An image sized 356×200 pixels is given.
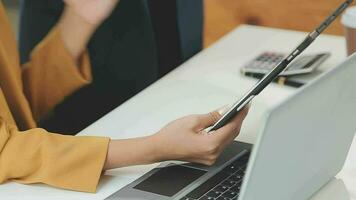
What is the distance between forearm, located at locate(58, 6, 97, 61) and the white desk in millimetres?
155

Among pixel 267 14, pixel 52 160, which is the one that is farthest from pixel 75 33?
pixel 267 14

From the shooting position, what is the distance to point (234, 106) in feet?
2.90

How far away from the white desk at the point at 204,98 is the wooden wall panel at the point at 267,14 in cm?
45

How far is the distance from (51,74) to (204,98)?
31cm

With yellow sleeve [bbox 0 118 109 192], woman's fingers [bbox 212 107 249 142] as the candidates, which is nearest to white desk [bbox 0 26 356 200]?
yellow sleeve [bbox 0 118 109 192]

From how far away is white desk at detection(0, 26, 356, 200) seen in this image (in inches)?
36.8

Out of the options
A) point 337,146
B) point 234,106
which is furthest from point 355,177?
point 234,106

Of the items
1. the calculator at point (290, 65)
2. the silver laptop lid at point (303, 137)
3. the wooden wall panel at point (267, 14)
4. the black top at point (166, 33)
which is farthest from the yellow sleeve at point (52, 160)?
the wooden wall panel at point (267, 14)

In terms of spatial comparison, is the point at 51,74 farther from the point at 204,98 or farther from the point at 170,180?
the point at 170,180

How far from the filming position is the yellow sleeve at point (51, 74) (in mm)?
1281

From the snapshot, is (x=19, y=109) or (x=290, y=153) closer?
(x=290, y=153)

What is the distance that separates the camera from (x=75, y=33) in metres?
1.29

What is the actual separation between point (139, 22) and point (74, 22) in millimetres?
214

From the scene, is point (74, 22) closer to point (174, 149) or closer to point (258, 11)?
point (174, 149)
